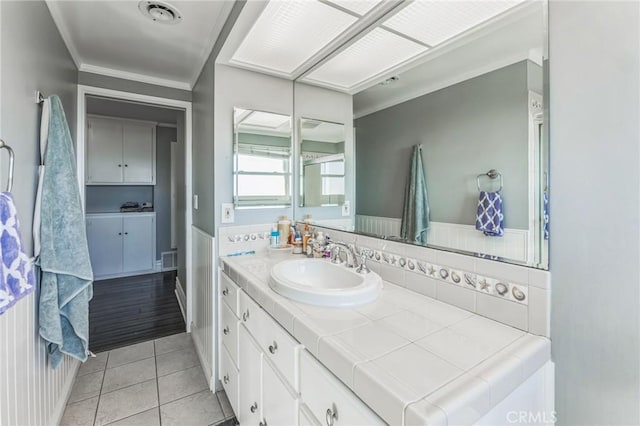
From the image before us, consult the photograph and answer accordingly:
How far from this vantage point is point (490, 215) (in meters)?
0.93

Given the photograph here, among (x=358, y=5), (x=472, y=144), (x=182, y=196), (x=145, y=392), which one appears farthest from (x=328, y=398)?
(x=182, y=196)

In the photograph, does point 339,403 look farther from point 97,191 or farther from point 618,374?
point 97,191

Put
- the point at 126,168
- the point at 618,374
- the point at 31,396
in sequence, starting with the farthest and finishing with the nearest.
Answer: the point at 126,168 < the point at 31,396 < the point at 618,374

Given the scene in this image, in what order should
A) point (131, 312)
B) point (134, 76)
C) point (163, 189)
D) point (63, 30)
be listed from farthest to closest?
point (163, 189)
point (131, 312)
point (134, 76)
point (63, 30)

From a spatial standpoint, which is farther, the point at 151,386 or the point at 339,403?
the point at 151,386

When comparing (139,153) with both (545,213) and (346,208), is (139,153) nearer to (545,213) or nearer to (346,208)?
(346,208)

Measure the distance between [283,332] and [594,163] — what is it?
38.8 inches

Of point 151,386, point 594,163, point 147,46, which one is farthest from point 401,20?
point 151,386

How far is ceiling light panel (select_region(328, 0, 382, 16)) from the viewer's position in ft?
4.00

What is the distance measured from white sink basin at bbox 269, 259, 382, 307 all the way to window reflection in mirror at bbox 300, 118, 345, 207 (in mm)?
432

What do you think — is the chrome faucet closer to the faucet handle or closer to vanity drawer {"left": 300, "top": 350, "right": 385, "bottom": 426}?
the faucet handle

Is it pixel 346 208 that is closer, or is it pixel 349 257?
pixel 349 257

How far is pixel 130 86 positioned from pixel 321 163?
1789 millimetres

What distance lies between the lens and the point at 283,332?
0.99 m
